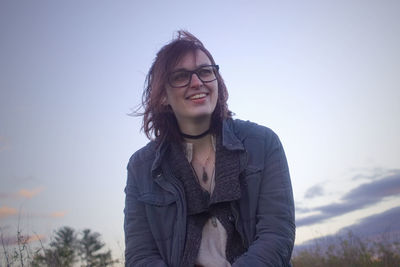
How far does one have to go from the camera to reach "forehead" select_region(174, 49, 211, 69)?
129 inches

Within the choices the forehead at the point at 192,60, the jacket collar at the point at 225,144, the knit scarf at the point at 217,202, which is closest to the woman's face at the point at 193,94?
the forehead at the point at 192,60

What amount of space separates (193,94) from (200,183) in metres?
0.77

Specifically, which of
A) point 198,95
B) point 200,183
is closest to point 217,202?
point 200,183

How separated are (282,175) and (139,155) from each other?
1362 mm

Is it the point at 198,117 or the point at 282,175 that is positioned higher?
the point at 198,117

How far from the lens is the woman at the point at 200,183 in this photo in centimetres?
293

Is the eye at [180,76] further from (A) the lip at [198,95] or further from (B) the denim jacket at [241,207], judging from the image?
(B) the denim jacket at [241,207]

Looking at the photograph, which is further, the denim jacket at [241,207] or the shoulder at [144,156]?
the shoulder at [144,156]

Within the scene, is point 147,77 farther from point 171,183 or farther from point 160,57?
point 171,183

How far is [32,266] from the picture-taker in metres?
5.09

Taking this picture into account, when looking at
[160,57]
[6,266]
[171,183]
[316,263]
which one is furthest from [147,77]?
[316,263]

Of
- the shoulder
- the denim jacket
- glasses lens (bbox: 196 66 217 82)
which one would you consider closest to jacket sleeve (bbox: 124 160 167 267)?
the denim jacket

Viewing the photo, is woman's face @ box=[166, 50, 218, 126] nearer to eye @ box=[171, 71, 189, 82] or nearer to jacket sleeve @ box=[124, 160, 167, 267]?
eye @ box=[171, 71, 189, 82]

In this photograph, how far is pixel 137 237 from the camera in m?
3.19
